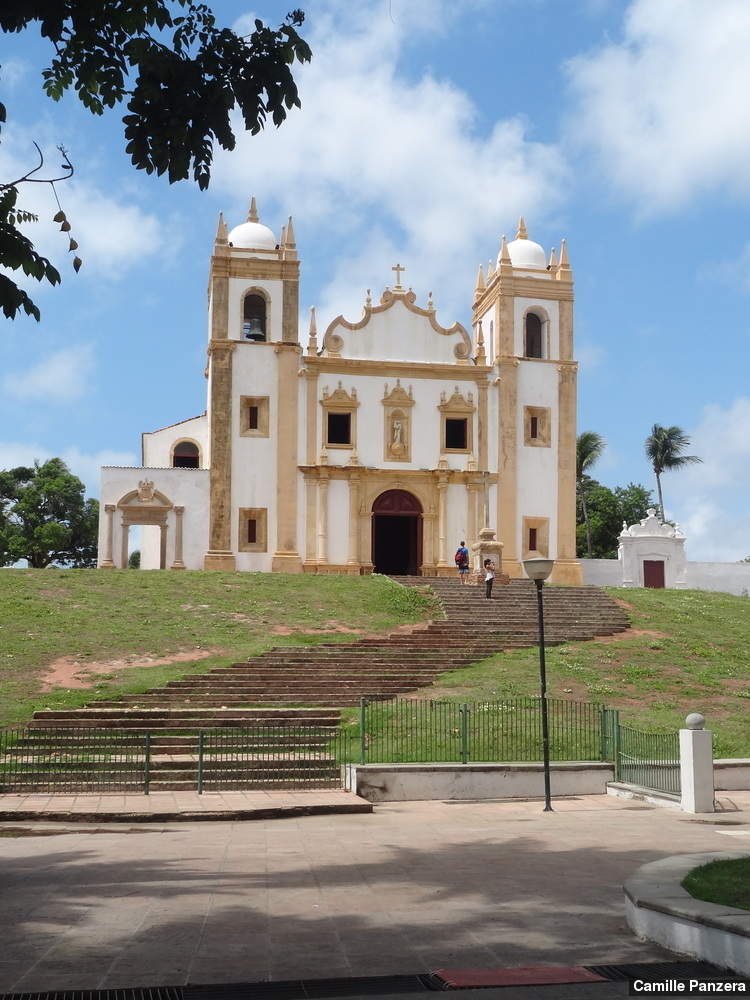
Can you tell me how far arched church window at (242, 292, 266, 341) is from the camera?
1569 inches

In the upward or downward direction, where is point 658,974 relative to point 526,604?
downward

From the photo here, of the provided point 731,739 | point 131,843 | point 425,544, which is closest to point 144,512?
point 425,544

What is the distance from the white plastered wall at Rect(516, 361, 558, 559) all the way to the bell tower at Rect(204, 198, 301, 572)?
7.89 metres

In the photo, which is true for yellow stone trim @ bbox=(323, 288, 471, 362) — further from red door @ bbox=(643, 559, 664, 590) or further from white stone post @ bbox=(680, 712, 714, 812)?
white stone post @ bbox=(680, 712, 714, 812)

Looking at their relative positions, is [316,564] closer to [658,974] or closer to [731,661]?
[731,661]

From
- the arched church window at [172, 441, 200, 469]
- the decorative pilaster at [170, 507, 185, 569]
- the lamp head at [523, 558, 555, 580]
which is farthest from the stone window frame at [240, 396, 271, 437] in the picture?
the lamp head at [523, 558, 555, 580]

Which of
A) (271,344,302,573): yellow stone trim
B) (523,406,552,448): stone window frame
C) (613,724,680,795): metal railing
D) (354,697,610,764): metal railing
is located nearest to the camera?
(613,724,680,795): metal railing

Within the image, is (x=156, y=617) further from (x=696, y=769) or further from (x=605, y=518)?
(x=605, y=518)

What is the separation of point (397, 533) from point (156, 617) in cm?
1420

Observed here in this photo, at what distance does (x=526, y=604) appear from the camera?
104 feet

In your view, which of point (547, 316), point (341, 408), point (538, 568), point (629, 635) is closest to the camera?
point (538, 568)

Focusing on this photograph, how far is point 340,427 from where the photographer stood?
39.4 m

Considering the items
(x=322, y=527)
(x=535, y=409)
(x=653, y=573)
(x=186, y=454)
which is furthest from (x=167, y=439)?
(x=653, y=573)

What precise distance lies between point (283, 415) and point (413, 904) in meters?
31.2
